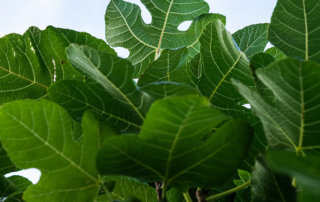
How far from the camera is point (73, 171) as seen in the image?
0.80 m

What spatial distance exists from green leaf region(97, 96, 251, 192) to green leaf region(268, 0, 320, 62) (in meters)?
0.23

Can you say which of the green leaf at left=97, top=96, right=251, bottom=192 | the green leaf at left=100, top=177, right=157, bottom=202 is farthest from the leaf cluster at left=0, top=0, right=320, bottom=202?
the green leaf at left=100, top=177, right=157, bottom=202

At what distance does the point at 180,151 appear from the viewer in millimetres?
718

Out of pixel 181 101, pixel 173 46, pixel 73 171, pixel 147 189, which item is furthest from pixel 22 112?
pixel 173 46

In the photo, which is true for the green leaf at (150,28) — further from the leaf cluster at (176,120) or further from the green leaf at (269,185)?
the green leaf at (269,185)

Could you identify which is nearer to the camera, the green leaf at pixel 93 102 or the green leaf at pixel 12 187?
the green leaf at pixel 93 102

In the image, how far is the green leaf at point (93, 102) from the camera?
2.80ft

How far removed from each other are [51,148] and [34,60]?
415 mm

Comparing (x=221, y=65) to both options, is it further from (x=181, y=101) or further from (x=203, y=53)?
(x=181, y=101)

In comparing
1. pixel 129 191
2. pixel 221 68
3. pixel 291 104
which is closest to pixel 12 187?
pixel 129 191

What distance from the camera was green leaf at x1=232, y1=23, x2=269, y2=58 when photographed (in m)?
1.20

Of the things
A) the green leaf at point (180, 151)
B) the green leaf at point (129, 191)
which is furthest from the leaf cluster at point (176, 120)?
the green leaf at point (129, 191)

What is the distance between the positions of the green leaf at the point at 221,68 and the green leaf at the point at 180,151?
0.24 m

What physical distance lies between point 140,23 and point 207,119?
776 mm
